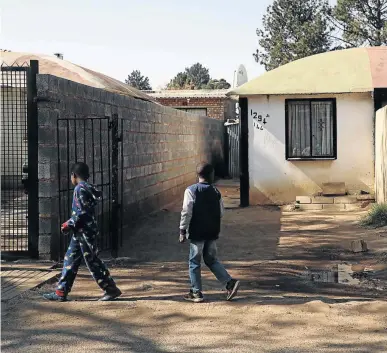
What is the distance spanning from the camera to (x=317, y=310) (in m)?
6.21

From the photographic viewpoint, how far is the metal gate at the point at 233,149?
2483cm

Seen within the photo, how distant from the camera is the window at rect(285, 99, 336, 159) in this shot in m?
15.3

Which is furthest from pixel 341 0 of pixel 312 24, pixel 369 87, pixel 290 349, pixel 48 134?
pixel 290 349

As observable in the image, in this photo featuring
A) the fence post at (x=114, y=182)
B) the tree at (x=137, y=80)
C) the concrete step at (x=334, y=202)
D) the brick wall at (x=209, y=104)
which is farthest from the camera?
the tree at (x=137, y=80)

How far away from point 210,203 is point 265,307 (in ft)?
3.86

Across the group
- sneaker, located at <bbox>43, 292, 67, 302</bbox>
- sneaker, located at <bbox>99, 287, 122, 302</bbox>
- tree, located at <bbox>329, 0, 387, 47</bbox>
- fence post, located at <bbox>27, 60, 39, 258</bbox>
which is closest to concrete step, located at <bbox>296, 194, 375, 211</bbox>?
fence post, located at <bbox>27, 60, 39, 258</bbox>

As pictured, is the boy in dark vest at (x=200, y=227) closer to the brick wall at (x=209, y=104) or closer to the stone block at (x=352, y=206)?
the stone block at (x=352, y=206)

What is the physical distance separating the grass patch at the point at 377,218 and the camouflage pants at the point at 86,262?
6.57 meters

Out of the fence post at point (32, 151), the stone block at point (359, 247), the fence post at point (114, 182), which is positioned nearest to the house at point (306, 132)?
the stone block at point (359, 247)

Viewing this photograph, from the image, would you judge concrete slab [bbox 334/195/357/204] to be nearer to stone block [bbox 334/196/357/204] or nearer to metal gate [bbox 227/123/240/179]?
stone block [bbox 334/196/357/204]

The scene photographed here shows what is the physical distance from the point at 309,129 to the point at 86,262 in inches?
385

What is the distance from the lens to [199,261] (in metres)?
6.63

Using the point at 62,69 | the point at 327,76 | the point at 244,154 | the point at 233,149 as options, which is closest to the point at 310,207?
the point at 244,154

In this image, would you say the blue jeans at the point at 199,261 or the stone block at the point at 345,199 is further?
the stone block at the point at 345,199
